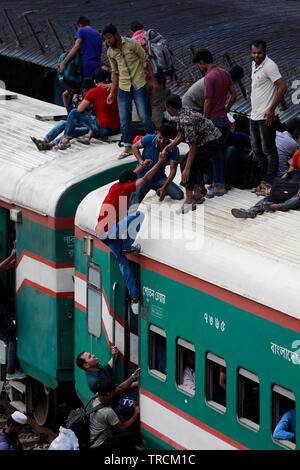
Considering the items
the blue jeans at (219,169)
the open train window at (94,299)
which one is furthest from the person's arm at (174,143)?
the open train window at (94,299)

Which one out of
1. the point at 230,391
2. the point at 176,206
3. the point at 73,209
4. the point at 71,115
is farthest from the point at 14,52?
the point at 230,391

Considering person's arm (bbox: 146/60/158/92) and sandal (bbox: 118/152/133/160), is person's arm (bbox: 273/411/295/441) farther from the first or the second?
person's arm (bbox: 146/60/158/92)

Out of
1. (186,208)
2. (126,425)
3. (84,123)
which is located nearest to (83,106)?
(84,123)

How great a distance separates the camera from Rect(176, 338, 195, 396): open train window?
11883 millimetres

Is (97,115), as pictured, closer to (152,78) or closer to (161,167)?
(152,78)

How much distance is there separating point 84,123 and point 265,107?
3239 mm

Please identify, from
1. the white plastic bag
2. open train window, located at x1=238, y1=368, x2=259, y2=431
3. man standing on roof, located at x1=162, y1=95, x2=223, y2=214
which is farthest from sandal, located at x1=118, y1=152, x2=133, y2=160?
open train window, located at x1=238, y1=368, x2=259, y2=431

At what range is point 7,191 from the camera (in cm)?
1498

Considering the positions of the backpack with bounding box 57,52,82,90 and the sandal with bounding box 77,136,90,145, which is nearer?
the sandal with bounding box 77,136,90,145

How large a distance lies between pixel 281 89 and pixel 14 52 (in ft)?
45.0

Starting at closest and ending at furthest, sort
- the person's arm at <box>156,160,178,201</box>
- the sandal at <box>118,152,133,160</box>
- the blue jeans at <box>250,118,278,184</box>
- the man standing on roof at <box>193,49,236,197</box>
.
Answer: the person's arm at <box>156,160,178,201</box>, the blue jeans at <box>250,118,278,184</box>, the man standing on roof at <box>193,49,236,197</box>, the sandal at <box>118,152,133,160</box>

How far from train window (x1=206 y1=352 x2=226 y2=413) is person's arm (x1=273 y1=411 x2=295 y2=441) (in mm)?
1069

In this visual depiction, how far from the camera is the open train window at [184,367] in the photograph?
468 inches
